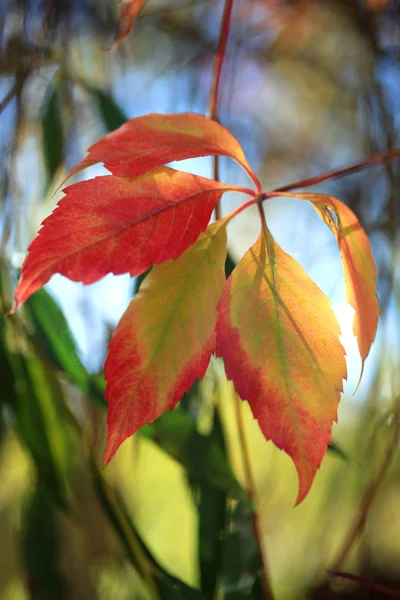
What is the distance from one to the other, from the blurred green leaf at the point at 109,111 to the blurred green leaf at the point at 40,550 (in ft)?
1.31

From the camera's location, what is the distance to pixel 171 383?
0.28 meters

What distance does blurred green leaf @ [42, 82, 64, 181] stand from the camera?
0.64m

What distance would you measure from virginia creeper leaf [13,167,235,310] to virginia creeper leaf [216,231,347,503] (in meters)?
0.04

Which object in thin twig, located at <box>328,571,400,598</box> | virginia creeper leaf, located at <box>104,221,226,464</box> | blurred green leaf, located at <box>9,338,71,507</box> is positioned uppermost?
virginia creeper leaf, located at <box>104,221,226,464</box>

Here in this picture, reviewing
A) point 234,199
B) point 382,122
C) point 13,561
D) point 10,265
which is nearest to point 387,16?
point 382,122

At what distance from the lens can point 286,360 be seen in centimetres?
27

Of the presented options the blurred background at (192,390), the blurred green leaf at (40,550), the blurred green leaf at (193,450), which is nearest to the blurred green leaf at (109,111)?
the blurred background at (192,390)

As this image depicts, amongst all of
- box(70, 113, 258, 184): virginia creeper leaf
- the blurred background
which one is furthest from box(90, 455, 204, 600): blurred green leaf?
box(70, 113, 258, 184): virginia creeper leaf

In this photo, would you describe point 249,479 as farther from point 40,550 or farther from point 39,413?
point 40,550

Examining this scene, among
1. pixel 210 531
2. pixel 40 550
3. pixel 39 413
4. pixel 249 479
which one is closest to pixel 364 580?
pixel 249 479

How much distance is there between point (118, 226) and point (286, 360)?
97 millimetres

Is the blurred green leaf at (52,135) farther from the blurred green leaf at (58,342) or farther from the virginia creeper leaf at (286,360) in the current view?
the virginia creeper leaf at (286,360)

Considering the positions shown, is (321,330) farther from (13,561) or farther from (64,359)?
(13,561)

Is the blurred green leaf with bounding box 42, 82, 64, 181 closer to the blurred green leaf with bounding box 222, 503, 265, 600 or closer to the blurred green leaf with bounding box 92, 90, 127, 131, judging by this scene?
the blurred green leaf with bounding box 92, 90, 127, 131
